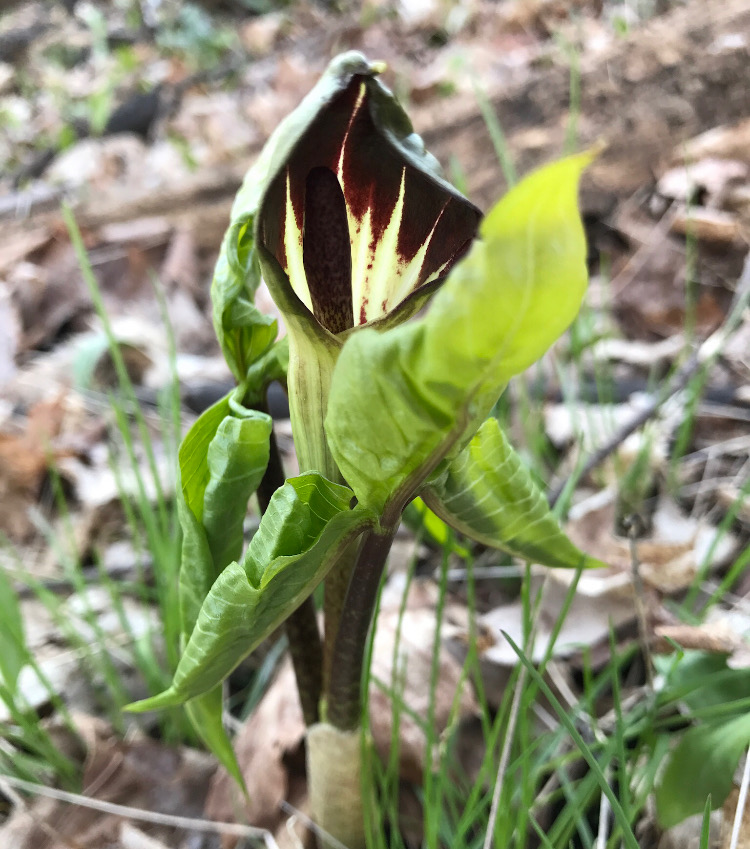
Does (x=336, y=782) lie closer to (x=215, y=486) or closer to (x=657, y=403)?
(x=215, y=486)

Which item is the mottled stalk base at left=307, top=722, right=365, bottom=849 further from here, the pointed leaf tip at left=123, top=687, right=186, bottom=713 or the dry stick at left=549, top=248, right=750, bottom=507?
the dry stick at left=549, top=248, right=750, bottom=507

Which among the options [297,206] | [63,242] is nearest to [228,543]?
[297,206]

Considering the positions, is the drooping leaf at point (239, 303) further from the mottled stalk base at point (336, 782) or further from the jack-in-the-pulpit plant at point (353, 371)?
the mottled stalk base at point (336, 782)

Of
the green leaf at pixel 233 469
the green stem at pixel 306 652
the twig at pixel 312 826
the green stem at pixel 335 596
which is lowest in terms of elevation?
the twig at pixel 312 826

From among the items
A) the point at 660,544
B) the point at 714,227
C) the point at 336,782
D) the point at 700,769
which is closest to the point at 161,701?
the point at 336,782

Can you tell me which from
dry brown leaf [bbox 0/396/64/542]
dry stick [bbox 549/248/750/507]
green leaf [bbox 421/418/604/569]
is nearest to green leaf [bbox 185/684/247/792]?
green leaf [bbox 421/418/604/569]

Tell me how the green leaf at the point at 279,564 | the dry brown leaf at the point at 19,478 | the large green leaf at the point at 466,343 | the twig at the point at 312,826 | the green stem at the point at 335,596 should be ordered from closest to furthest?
the large green leaf at the point at 466,343 → the green leaf at the point at 279,564 → the green stem at the point at 335,596 → the twig at the point at 312,826 → the dry brown leaf at the point at 19,478

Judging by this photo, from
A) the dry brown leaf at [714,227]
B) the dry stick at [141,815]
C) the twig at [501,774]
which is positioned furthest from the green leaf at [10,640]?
the dry brown leaf at [714,227]

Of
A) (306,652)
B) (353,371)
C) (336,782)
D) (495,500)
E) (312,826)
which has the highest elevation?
(353,371)
